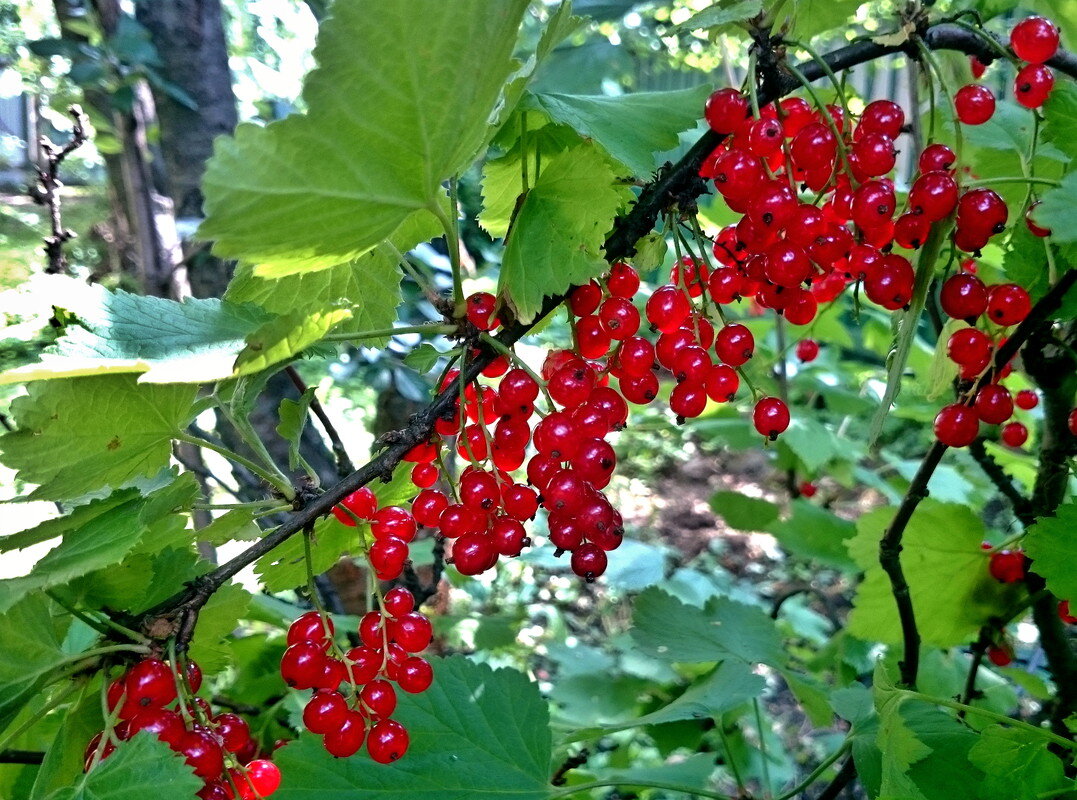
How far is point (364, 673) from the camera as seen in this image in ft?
2.27

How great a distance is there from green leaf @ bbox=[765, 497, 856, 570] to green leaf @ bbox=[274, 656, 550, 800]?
3.34ft

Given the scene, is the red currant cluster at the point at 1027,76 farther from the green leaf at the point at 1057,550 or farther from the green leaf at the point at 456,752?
the green leaf at the point at 456,752

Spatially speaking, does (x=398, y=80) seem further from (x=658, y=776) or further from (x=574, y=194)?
(x=658, y=776)

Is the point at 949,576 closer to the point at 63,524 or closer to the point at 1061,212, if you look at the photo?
the point at 1061,212

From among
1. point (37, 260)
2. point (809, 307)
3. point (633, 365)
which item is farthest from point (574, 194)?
point (37, 260)

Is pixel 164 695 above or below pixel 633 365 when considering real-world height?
below

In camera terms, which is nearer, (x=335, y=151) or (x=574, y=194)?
(x=335, y=151)

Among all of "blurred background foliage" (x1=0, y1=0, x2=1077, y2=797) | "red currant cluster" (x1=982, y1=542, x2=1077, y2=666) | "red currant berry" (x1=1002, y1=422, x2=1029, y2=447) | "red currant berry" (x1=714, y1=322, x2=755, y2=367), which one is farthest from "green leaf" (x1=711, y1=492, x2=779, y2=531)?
"red currant berry" (x1=714, y1=322, x2=755, y2=367)

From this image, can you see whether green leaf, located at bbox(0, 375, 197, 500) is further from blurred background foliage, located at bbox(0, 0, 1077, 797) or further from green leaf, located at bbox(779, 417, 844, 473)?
green leaf, located at bbox(779, 417, 844, 473)

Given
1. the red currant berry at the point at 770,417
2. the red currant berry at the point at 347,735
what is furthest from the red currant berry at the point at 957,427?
the red currant berry at the point at 347,735

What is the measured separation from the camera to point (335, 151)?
556 millimetres

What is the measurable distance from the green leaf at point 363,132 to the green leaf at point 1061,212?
0.43 metres

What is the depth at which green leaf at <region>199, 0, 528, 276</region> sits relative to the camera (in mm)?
515

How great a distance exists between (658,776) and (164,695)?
943 millimetres
